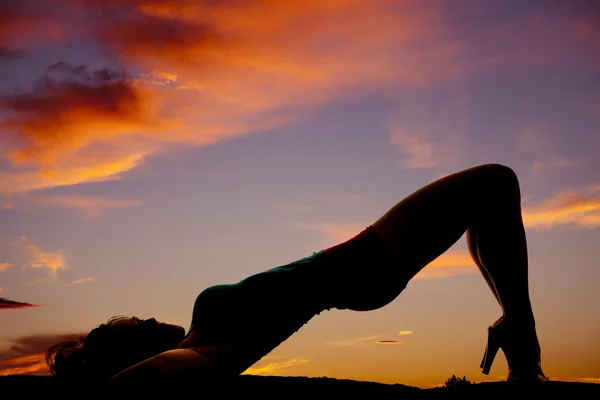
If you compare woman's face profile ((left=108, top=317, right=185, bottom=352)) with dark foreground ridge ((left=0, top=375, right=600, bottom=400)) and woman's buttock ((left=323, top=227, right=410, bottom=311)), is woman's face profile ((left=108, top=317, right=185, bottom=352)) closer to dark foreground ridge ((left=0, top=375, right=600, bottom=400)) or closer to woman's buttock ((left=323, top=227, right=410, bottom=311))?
dark foreground ridge ((left=0, top=375, right=600, bottom=400))

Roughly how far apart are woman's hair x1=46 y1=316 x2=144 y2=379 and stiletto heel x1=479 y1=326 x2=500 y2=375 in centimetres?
196

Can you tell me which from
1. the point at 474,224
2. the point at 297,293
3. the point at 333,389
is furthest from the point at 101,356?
the point at 474,224

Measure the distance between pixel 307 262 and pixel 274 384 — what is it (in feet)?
2.20

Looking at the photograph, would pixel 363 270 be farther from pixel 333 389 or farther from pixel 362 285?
pixel 333 389

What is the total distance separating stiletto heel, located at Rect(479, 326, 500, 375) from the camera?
3189mm

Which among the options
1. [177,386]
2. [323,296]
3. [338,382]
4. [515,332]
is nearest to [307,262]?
[323,296]

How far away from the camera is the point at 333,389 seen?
9.10 ft

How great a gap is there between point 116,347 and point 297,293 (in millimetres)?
968

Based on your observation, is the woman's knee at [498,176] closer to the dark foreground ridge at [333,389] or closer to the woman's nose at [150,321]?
the dark foreground ridge at [333,389]

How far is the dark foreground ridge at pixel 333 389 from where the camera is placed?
2330 millimetres

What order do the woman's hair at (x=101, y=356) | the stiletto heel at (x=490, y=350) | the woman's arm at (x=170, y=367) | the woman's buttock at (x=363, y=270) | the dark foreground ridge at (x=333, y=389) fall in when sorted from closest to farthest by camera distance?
the woman's arm at (x=170, y=367)
the dark foreground ridge at (x=333, y=389)
the woman's hair at (x=101, y=356)
the woman's buttock at (x=363, y=270)
the stiletto heel at (x=490, y=350)

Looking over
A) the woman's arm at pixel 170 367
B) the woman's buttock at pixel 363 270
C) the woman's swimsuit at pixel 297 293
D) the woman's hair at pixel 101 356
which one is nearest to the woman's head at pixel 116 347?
the woman's hair at pixel 101 356

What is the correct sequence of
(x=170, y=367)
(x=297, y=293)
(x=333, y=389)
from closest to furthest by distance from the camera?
(x=170, y=367)
(x=333, y=389)
(x=297, y=293)

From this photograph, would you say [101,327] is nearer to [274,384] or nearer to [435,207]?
[274,384]
